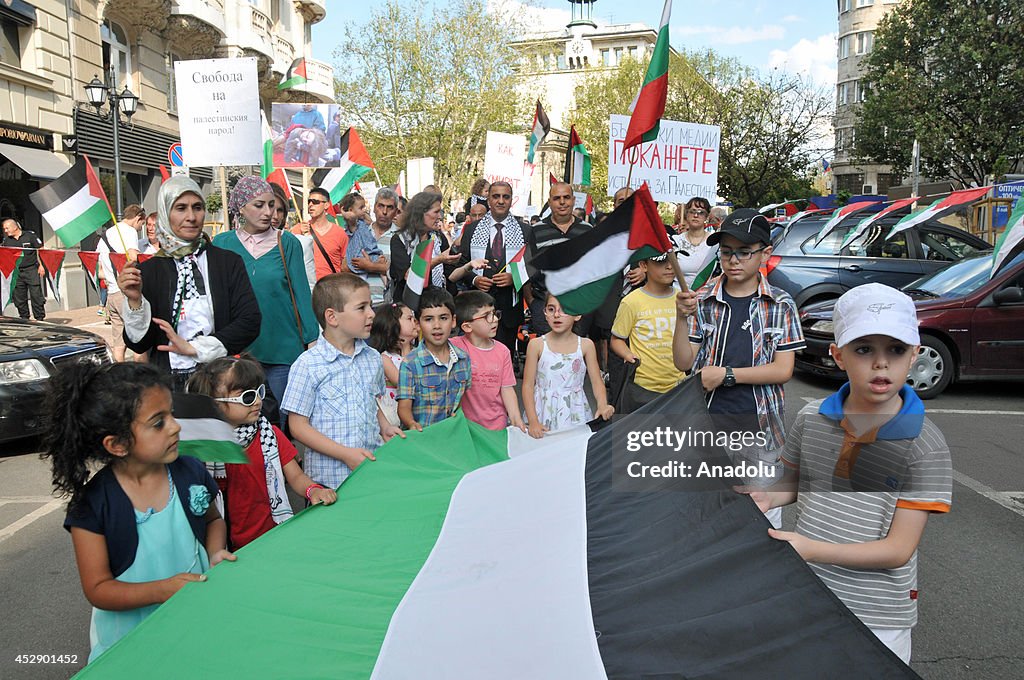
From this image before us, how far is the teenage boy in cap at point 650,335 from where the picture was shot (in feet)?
18.2

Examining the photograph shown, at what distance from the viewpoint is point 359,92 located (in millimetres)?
36344

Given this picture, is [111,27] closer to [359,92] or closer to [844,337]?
[359,92]

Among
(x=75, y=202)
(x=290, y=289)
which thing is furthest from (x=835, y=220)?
(x=75, y=202)

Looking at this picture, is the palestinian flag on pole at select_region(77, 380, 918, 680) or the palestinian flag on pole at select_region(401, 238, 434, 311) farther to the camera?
the palestinian flag on pole at select_region(401, 238, 434, 311)

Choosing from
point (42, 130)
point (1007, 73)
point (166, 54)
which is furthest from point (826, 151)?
point (42, 130)

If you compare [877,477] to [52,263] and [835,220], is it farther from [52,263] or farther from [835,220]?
[52,263]

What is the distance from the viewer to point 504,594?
2789 millimetres

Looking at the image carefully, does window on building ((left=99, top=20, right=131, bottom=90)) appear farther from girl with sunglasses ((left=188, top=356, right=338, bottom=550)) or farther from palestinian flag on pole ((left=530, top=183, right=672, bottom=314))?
palestinian flag on pole ((left=530, top=183, right=672, bottom=314))

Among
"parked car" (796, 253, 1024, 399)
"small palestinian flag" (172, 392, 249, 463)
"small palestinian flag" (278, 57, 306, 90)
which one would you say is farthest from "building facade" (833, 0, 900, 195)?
"small palestinian flag" (172, 392, 249, 463)

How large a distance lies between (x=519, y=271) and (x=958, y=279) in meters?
5.72

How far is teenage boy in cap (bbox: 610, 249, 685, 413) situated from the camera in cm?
556

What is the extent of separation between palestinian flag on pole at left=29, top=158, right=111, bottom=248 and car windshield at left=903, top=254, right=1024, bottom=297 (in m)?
8.99

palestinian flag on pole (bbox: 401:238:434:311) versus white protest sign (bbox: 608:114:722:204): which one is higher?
white protest sign (bbox: 608:114:722:204)

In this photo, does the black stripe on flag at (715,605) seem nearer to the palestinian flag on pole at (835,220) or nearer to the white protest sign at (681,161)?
the white protest sign at (681,161)
